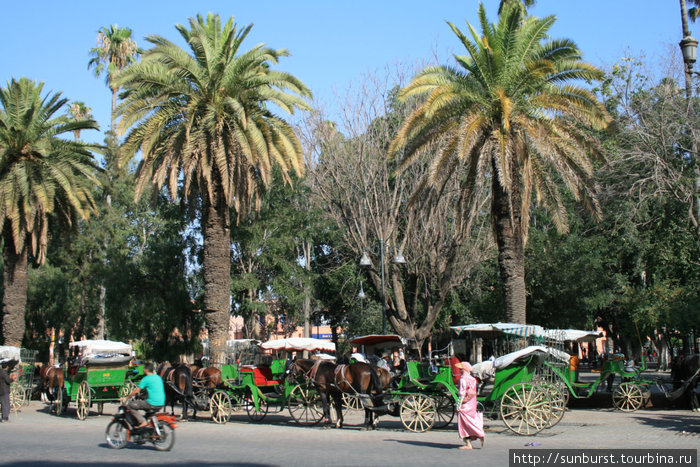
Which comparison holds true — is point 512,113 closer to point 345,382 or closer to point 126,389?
point 345,382

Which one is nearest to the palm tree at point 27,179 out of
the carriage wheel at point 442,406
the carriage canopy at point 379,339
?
the carriage canopy at point 379,339

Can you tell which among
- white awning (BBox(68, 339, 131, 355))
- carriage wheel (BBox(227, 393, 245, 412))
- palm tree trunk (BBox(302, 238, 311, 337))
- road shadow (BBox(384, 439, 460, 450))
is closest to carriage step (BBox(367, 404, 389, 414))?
road shadow (BBox(384, 439, 460, 450))

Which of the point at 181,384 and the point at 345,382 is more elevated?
the point at 345,382

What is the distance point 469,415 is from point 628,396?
9291 millimetres

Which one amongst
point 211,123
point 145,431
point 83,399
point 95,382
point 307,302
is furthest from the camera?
point 307,302

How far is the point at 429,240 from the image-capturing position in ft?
114

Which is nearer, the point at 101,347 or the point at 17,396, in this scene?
the point at 17,396

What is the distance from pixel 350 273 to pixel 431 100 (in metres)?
22.0

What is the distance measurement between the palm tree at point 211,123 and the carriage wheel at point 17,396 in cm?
716

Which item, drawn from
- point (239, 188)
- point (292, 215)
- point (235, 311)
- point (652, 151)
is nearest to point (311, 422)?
point (239, 188)

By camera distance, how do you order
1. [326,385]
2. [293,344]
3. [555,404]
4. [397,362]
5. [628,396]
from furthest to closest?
[397,362] < [293,344] < [628,396] < [326,385] < [555,404]

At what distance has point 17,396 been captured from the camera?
932 inches

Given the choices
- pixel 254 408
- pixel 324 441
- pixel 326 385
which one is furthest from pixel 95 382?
pixel 324 441

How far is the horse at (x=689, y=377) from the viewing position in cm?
1909
